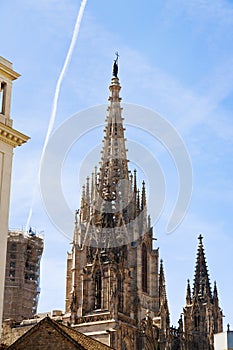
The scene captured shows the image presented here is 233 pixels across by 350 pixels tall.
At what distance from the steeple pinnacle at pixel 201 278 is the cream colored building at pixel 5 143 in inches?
1888

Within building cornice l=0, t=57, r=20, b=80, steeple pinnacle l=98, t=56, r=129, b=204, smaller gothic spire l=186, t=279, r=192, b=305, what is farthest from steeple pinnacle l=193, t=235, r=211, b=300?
building cornice l=0, t=57, r=20, b=80

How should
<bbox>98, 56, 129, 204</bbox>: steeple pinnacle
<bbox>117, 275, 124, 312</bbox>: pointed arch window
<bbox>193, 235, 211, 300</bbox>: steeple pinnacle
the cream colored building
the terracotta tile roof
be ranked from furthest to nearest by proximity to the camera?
<bbox>193, 235, 211, 300</bbox>: steeple pinnacle → <bbox>98, 56, 129, 204</bbox>: steeple pinnacle → <bbox>117, 275, 124, 312</bbox>: pointed arch window → the terracotta tile roof → the cream colored building

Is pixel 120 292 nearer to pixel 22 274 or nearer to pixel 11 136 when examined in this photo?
pixel 22 274

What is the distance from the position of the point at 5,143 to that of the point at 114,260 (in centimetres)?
3427

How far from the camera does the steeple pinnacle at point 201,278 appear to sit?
78000mm

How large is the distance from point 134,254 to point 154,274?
332 cm

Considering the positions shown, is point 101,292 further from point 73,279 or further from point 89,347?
point 89,347

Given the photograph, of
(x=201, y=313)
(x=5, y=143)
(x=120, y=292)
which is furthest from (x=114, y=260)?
(x=5, y=143)

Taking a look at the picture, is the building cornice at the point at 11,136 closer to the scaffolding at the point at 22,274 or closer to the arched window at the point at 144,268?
the arched window at the point at 144,268

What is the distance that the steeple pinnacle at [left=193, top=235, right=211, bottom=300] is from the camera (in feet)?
256

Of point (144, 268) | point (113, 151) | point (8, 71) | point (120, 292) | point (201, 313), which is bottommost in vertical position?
point (120, 292)

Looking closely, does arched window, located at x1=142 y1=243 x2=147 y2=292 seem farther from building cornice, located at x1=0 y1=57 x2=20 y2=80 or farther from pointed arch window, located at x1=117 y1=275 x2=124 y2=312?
building cornice, located at x1=0 y1=57 x2=20 y2=80

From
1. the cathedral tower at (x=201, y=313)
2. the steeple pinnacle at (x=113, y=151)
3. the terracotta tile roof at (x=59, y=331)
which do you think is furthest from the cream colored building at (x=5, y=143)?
the cathedral tower at (x=201, y=313)

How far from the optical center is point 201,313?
75.9 meters
